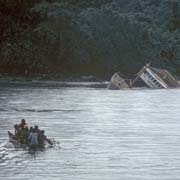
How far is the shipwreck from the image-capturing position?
103 meters

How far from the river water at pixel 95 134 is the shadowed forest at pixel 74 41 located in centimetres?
2477

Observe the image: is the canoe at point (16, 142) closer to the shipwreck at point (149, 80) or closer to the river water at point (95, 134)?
the river water at point (95, 134)

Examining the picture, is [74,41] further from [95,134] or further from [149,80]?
[95,134]

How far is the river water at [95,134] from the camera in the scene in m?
42.5

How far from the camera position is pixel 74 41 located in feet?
393

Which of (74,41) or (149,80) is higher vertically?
(74,41)

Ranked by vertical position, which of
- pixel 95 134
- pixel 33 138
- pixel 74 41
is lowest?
pixel 74 41

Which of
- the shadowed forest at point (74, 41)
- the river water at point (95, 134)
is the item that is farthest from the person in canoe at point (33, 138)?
the shadowed forest at point (74, 41)

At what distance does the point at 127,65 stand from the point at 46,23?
14740mm

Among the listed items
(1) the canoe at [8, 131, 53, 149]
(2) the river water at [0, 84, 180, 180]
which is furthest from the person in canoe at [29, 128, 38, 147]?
(2) the river water at [0, 84, 180, 180]

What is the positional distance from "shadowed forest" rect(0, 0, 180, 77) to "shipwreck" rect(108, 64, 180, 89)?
14958 mm

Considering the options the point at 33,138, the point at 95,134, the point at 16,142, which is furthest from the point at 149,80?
the point at 33,138

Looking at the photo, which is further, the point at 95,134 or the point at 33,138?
the point at 95,134

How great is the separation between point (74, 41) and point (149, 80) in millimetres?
18149
